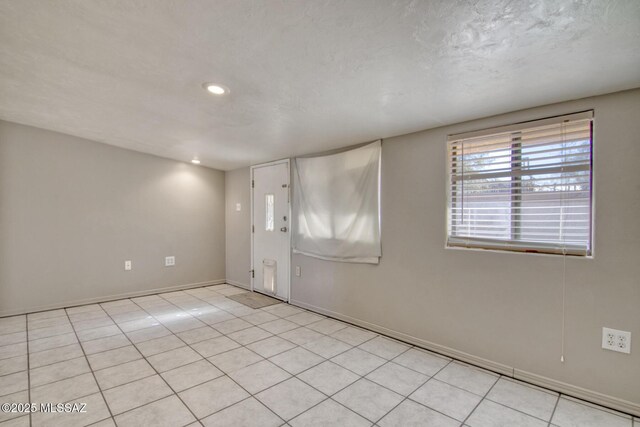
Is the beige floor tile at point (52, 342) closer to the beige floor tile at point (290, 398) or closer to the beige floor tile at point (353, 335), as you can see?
the beige floor tile at point (290, 398)

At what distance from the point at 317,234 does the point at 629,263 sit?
8.69 ft

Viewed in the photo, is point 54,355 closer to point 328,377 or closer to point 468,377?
point 328,377

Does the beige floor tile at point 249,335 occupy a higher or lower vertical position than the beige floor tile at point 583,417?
lower

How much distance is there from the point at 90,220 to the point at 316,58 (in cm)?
379

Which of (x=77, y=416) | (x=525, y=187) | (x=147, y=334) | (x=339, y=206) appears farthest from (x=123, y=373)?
(x=525, y=187)

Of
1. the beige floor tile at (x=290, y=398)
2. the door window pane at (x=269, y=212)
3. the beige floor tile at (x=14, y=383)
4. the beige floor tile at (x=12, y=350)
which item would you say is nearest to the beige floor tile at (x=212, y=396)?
the beige floor tile at (x=290, y=398)

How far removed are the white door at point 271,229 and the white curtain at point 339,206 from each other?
26cm

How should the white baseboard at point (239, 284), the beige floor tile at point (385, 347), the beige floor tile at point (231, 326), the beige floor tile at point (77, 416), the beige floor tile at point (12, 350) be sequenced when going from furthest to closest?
the white baseboard at point (239, 284), the beige floor tile at point (231, 326), the beige floor tile at point (385, 347), the beige floor tile at point (12, 350), the beige floor tile at point (77, 416)

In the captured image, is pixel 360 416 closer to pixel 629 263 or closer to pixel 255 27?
pixel 629 263

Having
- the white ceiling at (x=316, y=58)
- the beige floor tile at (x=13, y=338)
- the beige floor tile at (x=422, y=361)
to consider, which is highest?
the white ceiling at (x=316, y=58)

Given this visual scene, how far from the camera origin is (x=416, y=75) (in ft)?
5.73

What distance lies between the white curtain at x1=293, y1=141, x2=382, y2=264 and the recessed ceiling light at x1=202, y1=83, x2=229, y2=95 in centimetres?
157

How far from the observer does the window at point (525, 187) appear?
1979 mm

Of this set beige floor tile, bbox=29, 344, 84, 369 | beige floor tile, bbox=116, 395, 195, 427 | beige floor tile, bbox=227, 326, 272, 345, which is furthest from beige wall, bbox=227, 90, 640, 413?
beige floor tile, bbox=29, 344, 84, 369
